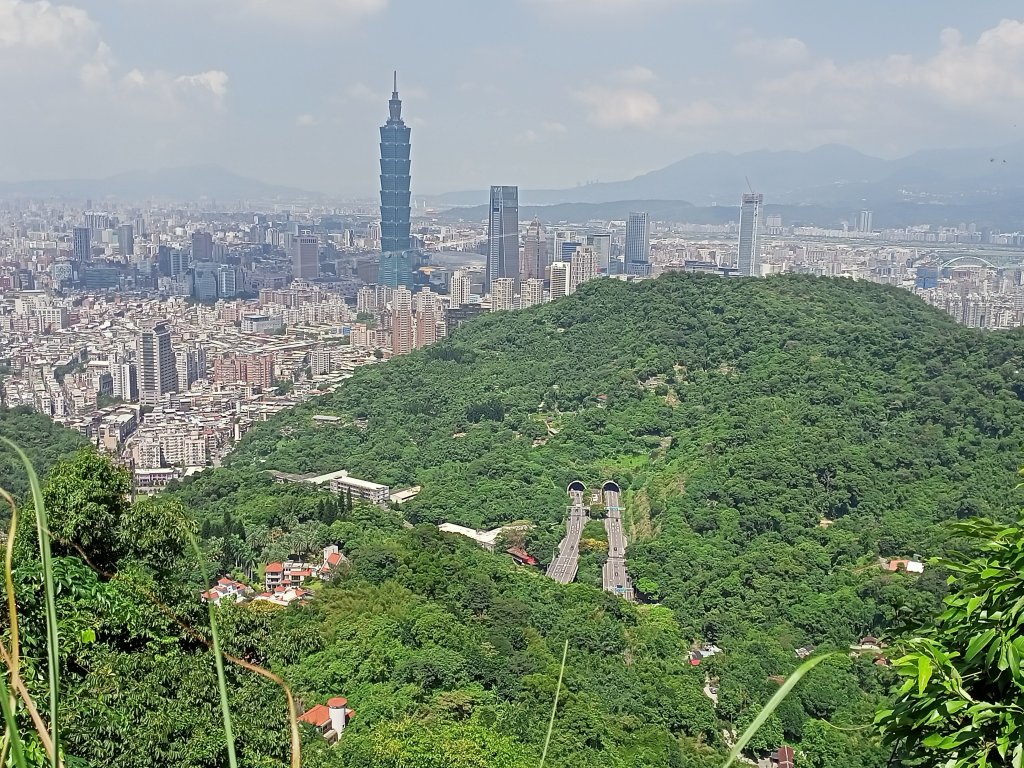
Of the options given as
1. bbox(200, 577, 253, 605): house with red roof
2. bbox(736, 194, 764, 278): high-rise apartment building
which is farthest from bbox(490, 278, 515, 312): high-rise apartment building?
bbox(200, 577, 253, 605): house with red roof

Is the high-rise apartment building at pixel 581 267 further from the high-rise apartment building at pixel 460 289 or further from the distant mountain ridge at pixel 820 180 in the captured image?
the distant mountain ridge at pixel 820 180

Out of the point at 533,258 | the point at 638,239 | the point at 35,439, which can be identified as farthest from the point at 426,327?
the point at 638,239

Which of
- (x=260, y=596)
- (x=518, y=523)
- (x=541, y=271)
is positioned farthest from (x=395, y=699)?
→ (x=541, y=271)

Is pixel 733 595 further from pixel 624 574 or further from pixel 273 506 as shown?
pixel 273 506

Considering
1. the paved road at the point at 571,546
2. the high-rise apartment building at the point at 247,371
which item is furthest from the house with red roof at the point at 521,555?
the high-rise apartment building at the point at 247,371

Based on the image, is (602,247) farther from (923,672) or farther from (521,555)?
(923,672)

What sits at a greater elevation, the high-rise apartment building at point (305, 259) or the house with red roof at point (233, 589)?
the high-rise apartment building at point (305, 259)
